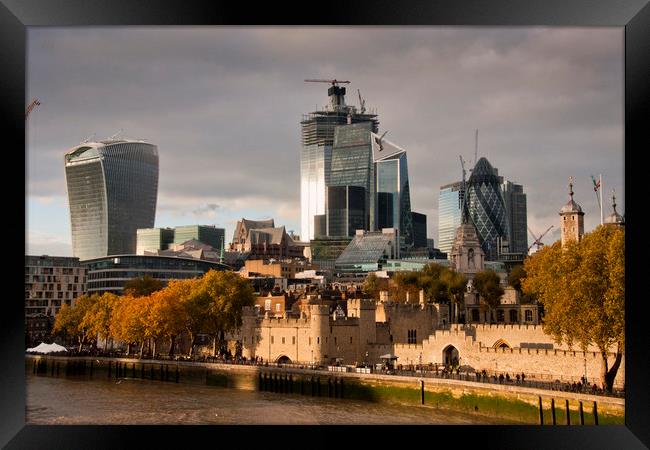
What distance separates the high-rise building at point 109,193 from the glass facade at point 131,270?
39.6 meters

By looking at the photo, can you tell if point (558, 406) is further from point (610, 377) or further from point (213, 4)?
point (213, 4)

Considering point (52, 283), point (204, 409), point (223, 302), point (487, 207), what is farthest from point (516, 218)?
point (204, 409)

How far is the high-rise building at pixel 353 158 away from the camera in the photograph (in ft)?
632

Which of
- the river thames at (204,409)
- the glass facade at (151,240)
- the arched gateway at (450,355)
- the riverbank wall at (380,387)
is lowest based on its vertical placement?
the river thames at (204,409)

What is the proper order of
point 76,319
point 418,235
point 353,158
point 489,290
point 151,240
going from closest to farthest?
point 76,319 → point 489,290 → point 151,240 → point 353,158 → point 418,235

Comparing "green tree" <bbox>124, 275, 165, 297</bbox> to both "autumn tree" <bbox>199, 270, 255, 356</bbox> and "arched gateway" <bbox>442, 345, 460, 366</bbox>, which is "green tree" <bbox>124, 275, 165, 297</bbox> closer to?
"autumn tree" <bbox>199, 270, 255, 356</bbox>

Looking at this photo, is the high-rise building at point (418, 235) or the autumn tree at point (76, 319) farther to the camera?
the high-rise building at point (418, 235)

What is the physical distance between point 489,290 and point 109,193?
86217 mm

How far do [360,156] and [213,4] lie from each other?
172m

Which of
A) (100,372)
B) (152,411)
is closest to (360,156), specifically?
(100,372)

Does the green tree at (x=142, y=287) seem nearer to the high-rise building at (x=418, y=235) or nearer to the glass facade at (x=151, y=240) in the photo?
the glass facade at (x=151, y=240)

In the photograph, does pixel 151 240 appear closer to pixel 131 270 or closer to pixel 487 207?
pixel 487 207

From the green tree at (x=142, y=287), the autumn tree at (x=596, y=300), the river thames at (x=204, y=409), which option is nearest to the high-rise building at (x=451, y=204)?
the green tree at (x=142, y=287)

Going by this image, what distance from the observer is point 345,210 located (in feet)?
611
